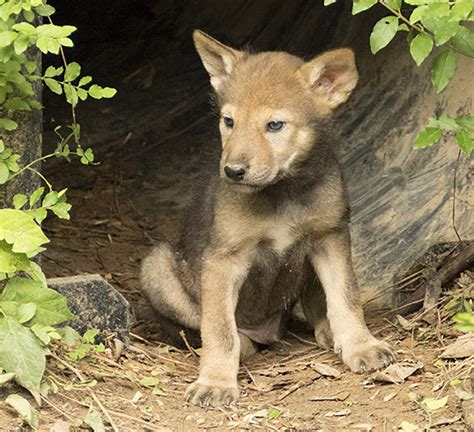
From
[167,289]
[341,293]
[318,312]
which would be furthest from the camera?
[167,289]

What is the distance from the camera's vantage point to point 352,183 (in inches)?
247

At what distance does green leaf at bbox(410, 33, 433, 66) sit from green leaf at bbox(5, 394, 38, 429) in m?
1.99

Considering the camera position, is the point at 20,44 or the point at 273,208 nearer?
the point at 20,44

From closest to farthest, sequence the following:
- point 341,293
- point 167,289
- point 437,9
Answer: point 437,9
point 341,293
point 167,289

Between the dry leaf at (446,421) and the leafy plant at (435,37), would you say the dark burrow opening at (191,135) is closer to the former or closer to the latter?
the leafy plant at (435,37)

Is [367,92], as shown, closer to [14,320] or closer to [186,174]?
[186,174]

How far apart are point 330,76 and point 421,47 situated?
0.86m

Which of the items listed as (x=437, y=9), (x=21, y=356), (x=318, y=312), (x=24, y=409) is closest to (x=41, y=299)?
(x=21, y=356)

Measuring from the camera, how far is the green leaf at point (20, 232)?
3691 millimetres

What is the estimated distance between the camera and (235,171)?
4117mm

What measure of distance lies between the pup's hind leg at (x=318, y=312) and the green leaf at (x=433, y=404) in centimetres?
113

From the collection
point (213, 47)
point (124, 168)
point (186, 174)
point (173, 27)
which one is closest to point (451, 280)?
point (213, 47)

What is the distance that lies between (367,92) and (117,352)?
112 inches

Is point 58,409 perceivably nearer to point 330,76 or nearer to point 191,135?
point 330,76
